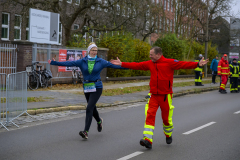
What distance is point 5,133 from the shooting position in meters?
7.51

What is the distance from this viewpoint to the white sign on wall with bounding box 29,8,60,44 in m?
18.0

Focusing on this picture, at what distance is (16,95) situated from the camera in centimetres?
866

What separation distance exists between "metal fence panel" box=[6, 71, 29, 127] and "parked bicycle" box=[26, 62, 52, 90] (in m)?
7.60

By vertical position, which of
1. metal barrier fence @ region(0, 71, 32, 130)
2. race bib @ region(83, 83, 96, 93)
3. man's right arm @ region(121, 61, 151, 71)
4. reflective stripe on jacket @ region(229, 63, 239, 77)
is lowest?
metal barrier fence @ region(0, 71, 32, 130)

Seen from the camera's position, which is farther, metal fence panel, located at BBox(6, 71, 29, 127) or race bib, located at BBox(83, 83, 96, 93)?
metal fence panel, located at BBox(6, 71, 29, 127)

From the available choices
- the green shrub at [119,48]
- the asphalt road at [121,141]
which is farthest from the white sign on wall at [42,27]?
the asphalt road at [121,141]

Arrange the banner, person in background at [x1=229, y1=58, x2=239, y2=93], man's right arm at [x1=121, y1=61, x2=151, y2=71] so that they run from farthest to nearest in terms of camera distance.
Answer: the banner, person in background at [x1=229, y1=58, x2=239, y2=93], man's right arm at [x1=121, y1=61, x2=151, y2=71]

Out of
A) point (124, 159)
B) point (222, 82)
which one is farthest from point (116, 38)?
point (124, 159)

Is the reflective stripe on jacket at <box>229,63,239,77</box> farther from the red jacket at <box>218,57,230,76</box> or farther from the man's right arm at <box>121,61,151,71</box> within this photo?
the man's right arm at <box>121,61,151,71</box>

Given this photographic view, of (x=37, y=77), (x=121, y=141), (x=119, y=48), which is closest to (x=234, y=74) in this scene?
(x=119, y=48)

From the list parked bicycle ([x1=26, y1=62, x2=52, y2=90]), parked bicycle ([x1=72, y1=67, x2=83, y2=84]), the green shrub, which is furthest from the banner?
the green shrub

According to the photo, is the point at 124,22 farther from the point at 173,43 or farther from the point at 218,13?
the point at 218,13

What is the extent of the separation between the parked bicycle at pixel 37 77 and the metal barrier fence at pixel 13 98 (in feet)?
25.1

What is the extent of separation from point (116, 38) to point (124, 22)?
8.93 feet
